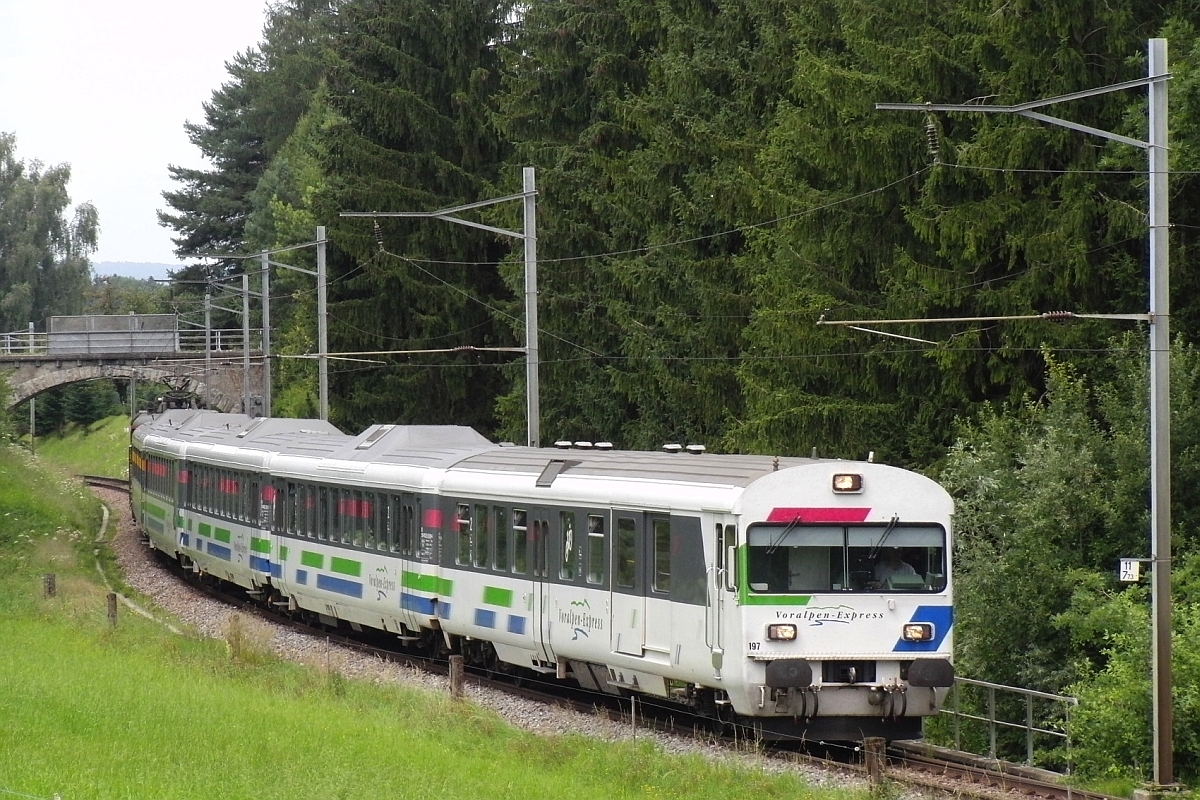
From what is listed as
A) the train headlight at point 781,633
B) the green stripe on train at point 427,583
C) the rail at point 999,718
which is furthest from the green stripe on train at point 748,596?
the green stripe on train at point 427,583

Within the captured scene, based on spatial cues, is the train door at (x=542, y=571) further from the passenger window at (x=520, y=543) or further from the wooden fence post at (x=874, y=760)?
the wooden fence post at (x=874, y=760)

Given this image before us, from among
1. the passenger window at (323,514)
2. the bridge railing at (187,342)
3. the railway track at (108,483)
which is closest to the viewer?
the passenger window at (323,514)

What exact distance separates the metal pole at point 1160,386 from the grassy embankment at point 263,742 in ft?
11.6

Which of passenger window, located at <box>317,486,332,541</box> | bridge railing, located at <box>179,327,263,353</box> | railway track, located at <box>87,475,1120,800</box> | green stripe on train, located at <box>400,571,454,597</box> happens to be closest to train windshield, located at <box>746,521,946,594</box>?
railway track, located at <box>87,475,1120,800</box>

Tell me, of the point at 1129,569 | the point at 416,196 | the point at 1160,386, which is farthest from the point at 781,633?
the point at 416,196

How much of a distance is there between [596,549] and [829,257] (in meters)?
13.0

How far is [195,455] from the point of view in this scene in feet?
117

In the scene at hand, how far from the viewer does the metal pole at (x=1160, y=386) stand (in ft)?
51.2

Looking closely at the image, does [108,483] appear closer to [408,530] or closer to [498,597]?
[408,530]

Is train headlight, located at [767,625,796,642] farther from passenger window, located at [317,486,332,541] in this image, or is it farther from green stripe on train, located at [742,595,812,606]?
passenger window, located at [317,486,332,541]

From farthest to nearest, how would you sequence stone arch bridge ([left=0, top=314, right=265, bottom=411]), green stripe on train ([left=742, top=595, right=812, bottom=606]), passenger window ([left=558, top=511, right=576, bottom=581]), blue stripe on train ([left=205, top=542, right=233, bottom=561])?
stone arch bridge ([left=0, top=314, right=265, bottom=411]) < blue stripe on train ([left=205, top=542, right=233, bottom=561]) < passenger window ([left=558, top=511, right=576, bottom=581]) < green stripe on train ([left=742, top=595, right=812, bottom=606])

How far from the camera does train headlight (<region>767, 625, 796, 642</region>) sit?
1598 cm

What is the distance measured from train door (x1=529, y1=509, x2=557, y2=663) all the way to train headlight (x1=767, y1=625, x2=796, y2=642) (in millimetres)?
3889

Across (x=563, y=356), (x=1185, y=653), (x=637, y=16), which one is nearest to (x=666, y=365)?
(x=563, y=356)
